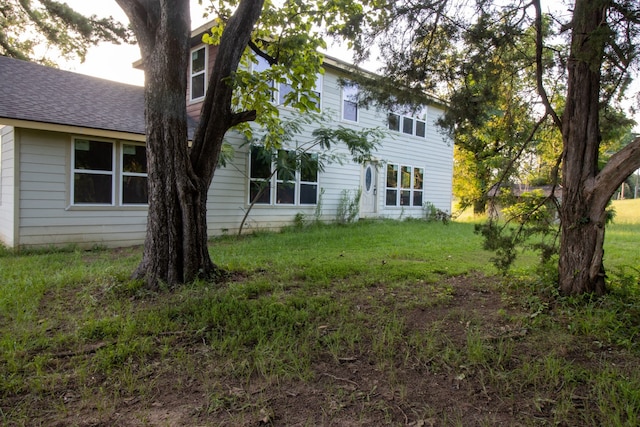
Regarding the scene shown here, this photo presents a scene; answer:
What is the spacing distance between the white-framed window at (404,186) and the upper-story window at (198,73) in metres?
6.86

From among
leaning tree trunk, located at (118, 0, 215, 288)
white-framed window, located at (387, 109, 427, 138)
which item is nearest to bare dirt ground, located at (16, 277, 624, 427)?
leaning tree trunk, located at (118, 0, 215, 288)

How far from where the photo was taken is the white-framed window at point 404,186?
13873 mm

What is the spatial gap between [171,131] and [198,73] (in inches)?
252

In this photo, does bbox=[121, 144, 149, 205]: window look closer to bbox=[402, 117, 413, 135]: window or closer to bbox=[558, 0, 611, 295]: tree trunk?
bbox=[558, 0, 611, 295]: tree trunk

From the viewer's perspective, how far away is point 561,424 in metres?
2.05

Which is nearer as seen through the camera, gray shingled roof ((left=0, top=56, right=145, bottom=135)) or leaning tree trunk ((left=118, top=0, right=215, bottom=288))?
leaning tree trunk ((left=118, top=0, right=215, bottom=288))

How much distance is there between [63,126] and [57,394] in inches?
249

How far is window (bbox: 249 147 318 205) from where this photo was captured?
375 inches

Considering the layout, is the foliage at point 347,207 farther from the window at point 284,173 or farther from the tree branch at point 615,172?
the tree branch at point 615,172

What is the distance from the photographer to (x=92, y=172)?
7941 mm

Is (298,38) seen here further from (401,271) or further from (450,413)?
(450,413)

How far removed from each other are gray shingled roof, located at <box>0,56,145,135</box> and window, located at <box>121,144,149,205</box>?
1.92 feet

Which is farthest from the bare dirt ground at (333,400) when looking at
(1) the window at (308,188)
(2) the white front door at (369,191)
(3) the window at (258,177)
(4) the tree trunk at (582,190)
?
(2) the white front door at (369,191)

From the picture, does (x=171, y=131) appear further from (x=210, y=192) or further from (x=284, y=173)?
(x=210, y=192)
